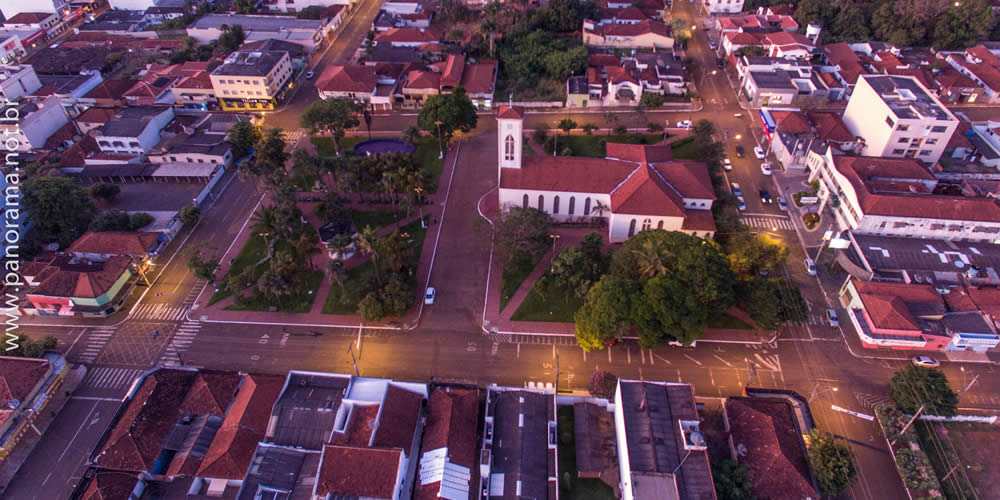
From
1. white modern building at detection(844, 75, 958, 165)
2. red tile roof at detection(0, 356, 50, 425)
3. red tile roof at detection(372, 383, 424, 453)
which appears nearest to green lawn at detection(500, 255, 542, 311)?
red tile roof at detection(372, 383, 424, 453)

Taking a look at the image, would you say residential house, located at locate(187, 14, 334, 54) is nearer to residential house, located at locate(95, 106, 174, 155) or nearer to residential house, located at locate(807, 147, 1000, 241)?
residential house, located at locate(95, 106, 174, 155)

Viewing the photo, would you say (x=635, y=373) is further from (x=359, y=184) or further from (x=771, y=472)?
(x=359, y=184)

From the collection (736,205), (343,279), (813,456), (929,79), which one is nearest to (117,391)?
(343,279)

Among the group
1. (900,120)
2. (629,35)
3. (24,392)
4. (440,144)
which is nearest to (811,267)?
(900,120)

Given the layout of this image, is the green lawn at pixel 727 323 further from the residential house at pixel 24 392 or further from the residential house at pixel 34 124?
the residential house at pixel 34 124

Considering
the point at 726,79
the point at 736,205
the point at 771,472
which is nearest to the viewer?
the point at 771,472
